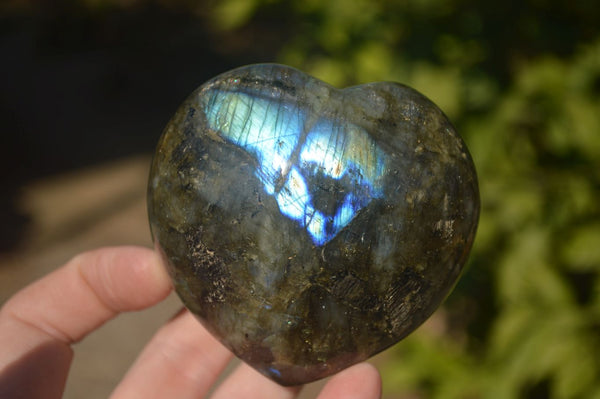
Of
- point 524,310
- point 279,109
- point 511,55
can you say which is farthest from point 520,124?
point 279,109

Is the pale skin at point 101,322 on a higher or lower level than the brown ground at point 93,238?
higher

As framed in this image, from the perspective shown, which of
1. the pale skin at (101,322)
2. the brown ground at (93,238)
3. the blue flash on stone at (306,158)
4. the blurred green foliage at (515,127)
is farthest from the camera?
the brown ground at (93,238)

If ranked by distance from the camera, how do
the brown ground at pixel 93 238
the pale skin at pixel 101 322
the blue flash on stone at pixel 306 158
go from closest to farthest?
1. the blue flash on stone at pixel 306 158
2. the pale skin at pixel 101 322
3. the brown ground at pixel 93 238

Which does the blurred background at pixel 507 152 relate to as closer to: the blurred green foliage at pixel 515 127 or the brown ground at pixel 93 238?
the blurred green foliage at pixel 515 127

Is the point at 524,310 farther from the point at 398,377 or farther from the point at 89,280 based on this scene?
the point at 89,280

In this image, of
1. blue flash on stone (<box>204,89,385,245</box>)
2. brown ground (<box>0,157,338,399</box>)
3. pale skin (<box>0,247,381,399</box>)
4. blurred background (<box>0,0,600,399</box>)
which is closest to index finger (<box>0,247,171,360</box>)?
pale skin (<box>0,247,381,399</box>)

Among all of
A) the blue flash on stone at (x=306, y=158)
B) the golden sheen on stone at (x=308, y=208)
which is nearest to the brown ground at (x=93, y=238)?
the golden sheen on stone at (x=308, y=208)
